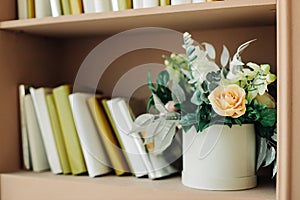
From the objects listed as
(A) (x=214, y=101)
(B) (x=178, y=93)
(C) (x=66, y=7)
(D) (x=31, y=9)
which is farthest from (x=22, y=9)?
(A) (x=214, y=101)

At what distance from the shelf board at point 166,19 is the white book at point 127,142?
0.20 m

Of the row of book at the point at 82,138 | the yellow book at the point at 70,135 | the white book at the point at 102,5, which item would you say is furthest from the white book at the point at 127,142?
the white book at the point at 102,5

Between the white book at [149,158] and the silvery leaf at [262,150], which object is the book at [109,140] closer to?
the white book at [149,158]

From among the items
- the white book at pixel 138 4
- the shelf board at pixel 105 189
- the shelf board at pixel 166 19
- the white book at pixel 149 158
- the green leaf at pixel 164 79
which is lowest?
the shelf board at pixel 105 189

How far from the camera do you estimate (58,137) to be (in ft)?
4.08

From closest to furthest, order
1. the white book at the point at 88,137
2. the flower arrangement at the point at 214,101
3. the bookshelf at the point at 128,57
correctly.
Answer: the bookshelf at the point at 128,57 < the flower arrangement at the point at 214,101 < the white book at the point at 88,137

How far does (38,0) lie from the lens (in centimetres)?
122

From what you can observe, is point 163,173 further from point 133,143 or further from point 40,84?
point 40,84

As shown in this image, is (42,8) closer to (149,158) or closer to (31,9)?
(31,9)

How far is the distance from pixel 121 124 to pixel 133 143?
0.18 feet

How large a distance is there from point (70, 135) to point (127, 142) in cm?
16

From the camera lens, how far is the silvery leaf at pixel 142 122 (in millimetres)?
1125

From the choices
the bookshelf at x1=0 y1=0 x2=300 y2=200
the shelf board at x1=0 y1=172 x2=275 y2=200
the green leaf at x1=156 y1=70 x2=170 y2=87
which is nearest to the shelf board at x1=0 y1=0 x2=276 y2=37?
the bookshelf at x1=0 y1=0 x2=300 y2=200

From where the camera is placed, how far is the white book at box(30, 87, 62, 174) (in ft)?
4.09
